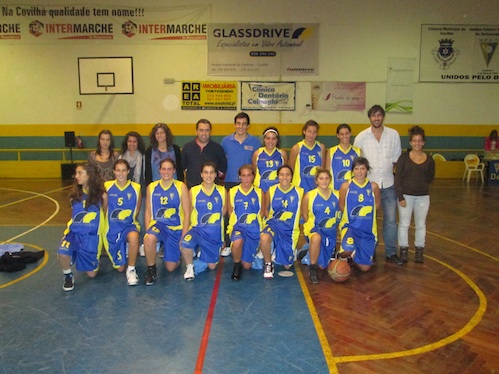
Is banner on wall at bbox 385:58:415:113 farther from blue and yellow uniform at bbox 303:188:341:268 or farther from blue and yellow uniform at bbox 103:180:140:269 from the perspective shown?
blue and yellow uniform at bbox 103:180:140:269

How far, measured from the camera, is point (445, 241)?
6199 millimetres

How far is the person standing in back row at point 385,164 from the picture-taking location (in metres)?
5.19

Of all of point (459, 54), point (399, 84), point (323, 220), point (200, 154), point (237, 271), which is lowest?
point (237, 271)

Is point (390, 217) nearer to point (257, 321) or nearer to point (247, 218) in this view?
point (247, 218)

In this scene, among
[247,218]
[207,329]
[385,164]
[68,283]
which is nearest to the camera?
[207,329]

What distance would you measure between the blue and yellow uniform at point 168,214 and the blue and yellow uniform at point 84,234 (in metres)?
0.59

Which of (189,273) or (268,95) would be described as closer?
(189,273)

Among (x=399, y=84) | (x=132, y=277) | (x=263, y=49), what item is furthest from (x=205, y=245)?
(x=399, y=84)

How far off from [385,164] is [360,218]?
30.5 inches

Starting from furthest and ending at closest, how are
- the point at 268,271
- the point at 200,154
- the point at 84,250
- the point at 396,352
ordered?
the point at 200,154, the point at 268,271, the point at 84,250, the point at 396,352

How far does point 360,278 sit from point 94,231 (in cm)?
292

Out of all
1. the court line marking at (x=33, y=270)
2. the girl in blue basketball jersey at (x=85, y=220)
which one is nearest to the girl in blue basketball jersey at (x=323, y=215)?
the girl in blue basketball jersey at (x=85, y=220)

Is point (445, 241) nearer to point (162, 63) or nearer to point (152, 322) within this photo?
point (152, 322)

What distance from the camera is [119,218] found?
478cm
